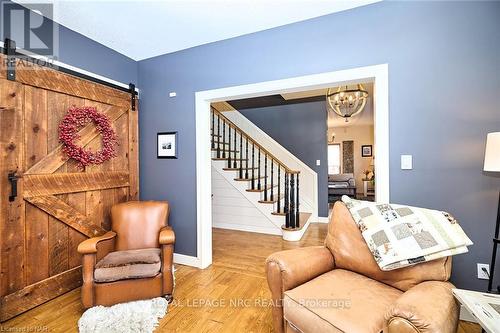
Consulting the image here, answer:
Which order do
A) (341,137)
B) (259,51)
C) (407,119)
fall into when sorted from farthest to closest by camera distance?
1. (341,137)
2. (259,51)
3. (407,119)

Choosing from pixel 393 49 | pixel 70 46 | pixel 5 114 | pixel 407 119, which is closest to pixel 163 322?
pixel 5 114

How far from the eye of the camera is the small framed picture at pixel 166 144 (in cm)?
292

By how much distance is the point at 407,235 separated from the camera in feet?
4.81

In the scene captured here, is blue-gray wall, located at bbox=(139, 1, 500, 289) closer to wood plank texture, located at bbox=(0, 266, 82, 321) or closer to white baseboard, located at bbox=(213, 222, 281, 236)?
white baseboard, located at bbox=(213, 222, 281, 236)

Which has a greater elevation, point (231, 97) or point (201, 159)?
point (231, 97)

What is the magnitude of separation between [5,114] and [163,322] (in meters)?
2.10

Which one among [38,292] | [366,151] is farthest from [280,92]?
[366,151]

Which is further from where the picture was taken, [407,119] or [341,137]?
[341,137]

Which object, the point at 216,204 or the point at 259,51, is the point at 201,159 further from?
the point at 216,204

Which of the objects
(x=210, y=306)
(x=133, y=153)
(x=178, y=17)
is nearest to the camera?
(x=210, y=306)

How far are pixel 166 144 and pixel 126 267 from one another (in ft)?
5.02

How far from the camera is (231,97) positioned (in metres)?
2.69

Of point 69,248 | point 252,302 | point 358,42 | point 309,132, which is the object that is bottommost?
point 252,302

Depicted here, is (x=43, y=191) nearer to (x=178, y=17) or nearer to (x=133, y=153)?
(x=133, y=153)
